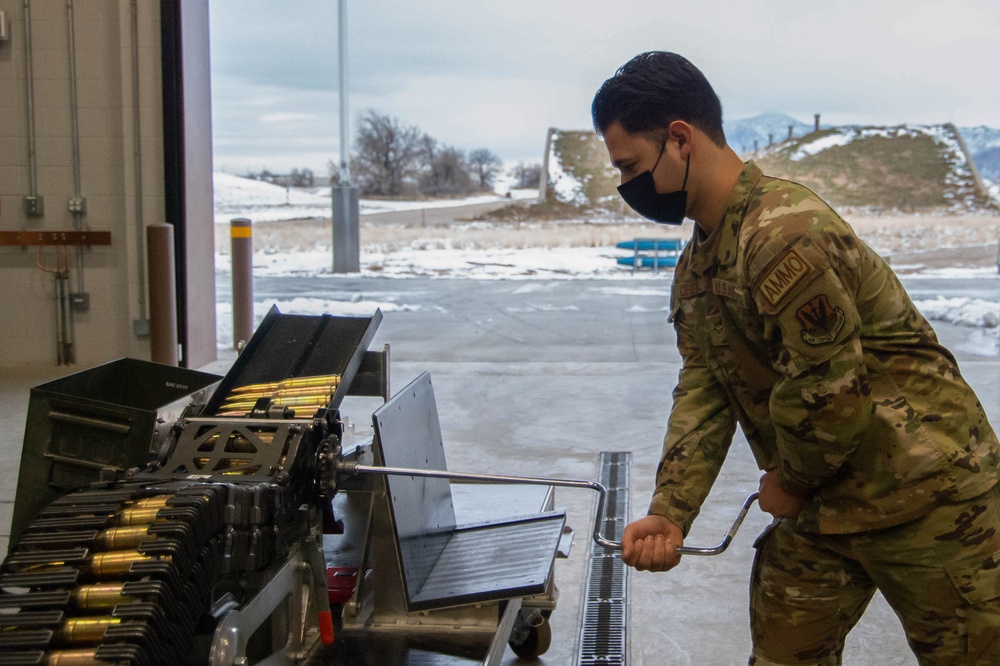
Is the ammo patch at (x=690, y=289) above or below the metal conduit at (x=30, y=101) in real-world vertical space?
below

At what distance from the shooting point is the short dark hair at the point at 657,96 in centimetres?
172

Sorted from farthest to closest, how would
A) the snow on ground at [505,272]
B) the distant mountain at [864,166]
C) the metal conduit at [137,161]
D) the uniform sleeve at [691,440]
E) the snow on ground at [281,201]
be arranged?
the snow on ground at [281,201]
the distant mountain at [864,166]
the snow on ground at [505,272]
the metal conduit at [137,161]
the uniform sleeve at [691,440]

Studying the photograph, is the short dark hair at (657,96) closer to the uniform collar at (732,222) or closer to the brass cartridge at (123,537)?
the uniform collar at (732,222)

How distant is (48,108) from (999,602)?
6.98 m

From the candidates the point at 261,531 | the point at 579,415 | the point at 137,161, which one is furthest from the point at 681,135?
the point at 137,161

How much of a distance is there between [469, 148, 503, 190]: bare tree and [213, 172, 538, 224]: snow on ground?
23.5 inches

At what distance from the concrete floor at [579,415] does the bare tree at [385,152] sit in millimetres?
13448

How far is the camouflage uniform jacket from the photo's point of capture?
1.60 meters

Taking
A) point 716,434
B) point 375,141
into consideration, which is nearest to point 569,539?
point 716,434

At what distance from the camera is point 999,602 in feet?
5.59

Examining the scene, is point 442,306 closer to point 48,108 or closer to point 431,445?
point 48,108

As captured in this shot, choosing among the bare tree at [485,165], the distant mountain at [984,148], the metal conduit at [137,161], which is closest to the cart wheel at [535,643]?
the metal conduit at [137,161]

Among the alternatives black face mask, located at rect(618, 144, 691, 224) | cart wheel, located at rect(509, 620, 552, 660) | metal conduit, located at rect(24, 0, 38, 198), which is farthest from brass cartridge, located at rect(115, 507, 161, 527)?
metal conduit, located at rect(24, 0, 38, 198)

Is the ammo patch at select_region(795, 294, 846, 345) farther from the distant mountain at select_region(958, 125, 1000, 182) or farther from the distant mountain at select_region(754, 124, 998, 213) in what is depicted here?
the distant mountain at select_region(754, 124, 998, 213)
